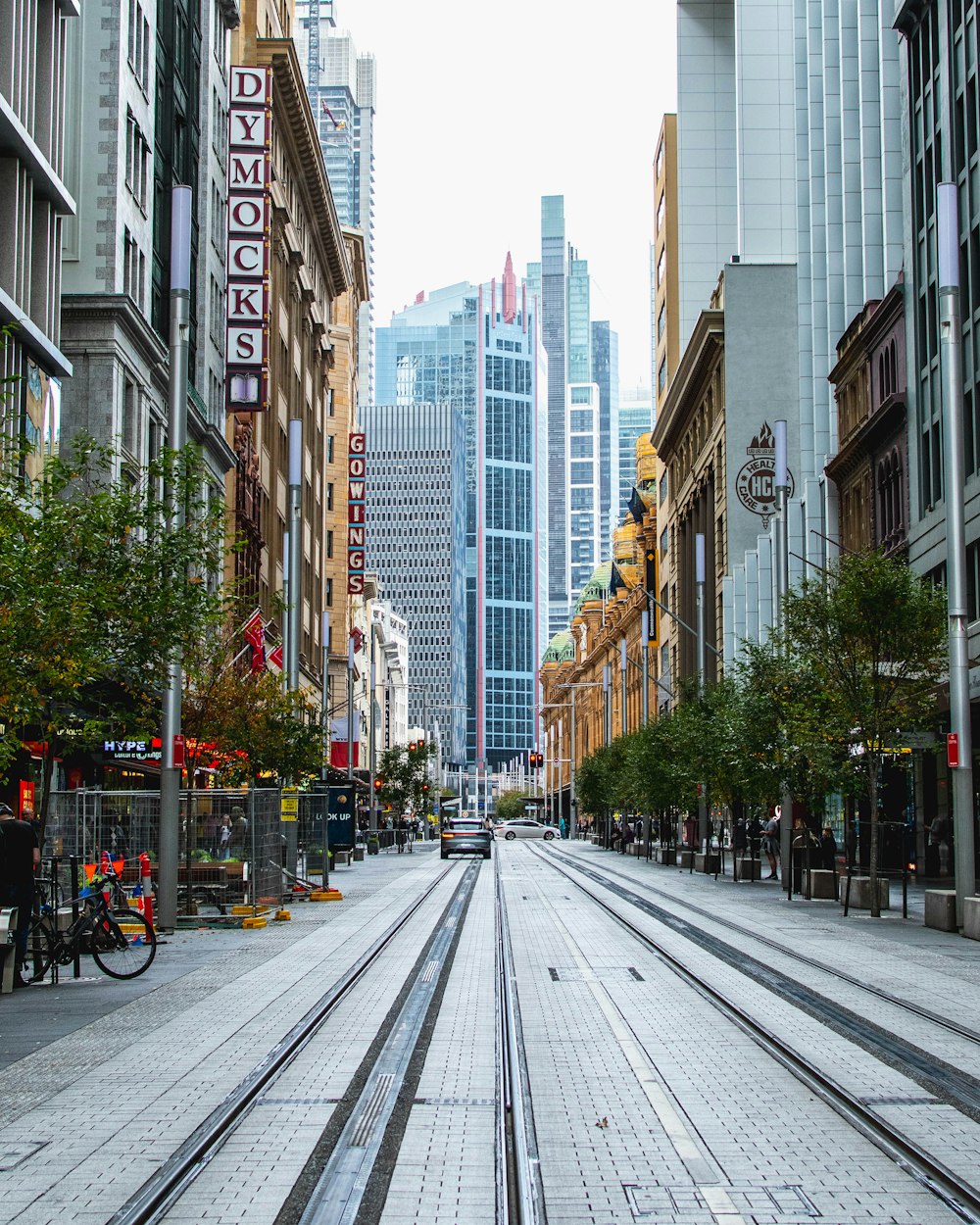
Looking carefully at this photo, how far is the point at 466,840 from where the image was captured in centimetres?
6644

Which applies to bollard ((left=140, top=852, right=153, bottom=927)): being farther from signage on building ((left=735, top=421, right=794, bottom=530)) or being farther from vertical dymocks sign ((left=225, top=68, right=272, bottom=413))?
signage on building ((left=735, top=421, right=794, bottom=530))

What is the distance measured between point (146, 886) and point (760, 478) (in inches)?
2116

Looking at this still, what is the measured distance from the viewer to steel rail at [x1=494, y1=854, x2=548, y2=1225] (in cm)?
796

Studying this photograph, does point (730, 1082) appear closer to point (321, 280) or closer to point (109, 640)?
point (109, 640)

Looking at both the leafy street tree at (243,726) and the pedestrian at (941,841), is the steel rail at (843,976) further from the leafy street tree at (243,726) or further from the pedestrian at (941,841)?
the leafy street tree at (243,726)

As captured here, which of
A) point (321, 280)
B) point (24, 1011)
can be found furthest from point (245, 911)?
point (321, 280)

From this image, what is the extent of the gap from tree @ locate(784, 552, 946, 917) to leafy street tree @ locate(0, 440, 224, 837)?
36.5ft

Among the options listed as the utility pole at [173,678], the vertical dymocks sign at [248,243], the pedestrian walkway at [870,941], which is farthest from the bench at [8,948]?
the vertical dymocks sign at [248,243]

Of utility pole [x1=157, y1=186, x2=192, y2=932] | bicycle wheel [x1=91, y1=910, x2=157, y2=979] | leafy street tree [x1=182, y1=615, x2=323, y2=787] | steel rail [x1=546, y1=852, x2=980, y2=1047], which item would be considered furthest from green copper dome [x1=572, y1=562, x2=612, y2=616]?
bicycle wheel [x1=91, y1=910, x2=157, y2=979]

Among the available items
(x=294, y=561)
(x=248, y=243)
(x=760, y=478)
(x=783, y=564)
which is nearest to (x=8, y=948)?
(x=294, y=561)

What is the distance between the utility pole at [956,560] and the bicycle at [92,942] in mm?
12134

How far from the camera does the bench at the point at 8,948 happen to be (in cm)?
1681

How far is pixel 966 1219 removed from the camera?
7.88 m

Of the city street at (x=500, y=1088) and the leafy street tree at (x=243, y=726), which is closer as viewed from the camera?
the city street at (x=500, y=1088)
